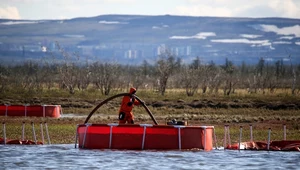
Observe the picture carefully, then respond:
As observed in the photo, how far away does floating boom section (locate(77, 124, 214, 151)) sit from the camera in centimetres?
2572

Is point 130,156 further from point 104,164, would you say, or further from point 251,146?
point 251,146

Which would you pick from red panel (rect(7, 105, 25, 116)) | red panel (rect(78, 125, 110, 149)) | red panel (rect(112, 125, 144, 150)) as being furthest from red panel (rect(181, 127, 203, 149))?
red panel (rect(7, 105, 25, 116))

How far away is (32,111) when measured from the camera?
4366 centimetres

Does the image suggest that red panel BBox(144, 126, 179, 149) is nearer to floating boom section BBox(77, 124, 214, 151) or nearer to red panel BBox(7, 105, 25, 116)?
floating boom section BBox(77, 124, 214, 151)

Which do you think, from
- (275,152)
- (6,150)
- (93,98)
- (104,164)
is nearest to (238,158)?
(275,152)

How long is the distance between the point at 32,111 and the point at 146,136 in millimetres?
18545

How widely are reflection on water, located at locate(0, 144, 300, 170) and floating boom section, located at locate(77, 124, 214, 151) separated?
241 mm

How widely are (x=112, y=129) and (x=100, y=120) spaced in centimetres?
1605

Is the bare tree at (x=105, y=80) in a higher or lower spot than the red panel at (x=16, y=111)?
higher

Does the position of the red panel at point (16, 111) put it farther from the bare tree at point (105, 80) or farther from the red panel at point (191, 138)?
the bare tree at point (105, 80)

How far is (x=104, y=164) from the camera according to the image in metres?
23.7

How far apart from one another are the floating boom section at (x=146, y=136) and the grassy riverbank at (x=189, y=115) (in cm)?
486

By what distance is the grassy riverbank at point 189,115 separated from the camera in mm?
35750

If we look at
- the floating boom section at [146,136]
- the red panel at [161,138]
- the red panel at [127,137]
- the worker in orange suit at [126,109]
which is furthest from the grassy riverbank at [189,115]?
the red panel at [161,138]
